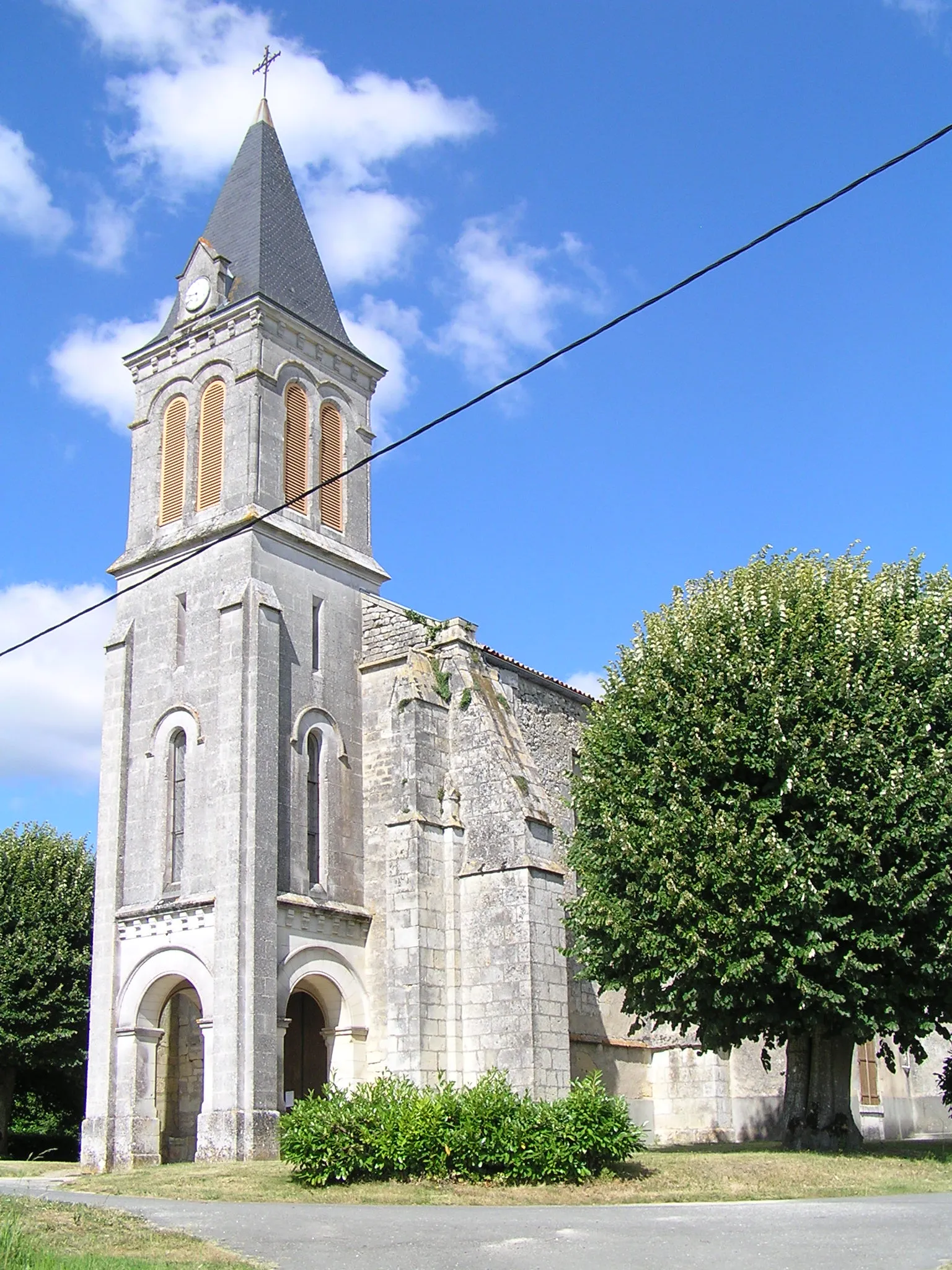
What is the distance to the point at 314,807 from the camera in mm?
24844

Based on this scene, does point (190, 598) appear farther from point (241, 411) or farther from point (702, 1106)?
point (702, 1106)

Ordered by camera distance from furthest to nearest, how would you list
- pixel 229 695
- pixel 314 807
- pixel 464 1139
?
pixel 314 807 → pixel 229 695 → pixel 464 1139

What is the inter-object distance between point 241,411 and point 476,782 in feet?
29.9

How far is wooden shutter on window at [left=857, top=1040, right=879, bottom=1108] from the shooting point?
3002cm

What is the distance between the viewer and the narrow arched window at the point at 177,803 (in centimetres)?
2412

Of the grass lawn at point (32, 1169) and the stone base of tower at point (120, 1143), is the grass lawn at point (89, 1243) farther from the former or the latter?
the stone base of tower at point (120, 1143)

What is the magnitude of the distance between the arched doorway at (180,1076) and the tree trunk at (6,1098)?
657cm

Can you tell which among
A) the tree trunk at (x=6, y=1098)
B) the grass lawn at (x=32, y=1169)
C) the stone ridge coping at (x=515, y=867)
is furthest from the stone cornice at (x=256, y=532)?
the tree trunk at (x=6, y=1098)

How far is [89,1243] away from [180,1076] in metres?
14.7

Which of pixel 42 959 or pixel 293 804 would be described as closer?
pixel 293 804

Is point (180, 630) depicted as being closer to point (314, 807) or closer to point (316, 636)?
point (316, 636)

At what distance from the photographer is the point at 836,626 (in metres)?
20.3

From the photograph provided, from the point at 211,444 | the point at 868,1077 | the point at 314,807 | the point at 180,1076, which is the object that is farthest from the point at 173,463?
the point at 868,1077

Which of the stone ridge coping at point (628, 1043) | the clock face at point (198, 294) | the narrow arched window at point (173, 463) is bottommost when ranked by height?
the stone ridge coping at point (628, 1043)
